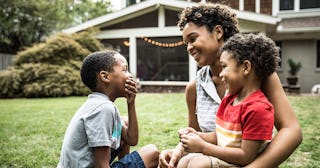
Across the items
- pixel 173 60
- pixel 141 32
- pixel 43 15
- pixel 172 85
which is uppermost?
pixel 43 15

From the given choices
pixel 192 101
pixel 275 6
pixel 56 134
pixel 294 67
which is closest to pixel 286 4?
pixel 275 6

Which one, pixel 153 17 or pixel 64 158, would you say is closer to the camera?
pixel 64 158

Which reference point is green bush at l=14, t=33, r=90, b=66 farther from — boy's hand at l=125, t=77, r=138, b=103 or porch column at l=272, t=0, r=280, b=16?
boy's hand at l=125, t=77, r=138, b=103

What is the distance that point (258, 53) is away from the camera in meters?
1.60

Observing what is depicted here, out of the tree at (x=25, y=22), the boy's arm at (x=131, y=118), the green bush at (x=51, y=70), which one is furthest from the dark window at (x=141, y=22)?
the boy's arm at (x=131, y=118)

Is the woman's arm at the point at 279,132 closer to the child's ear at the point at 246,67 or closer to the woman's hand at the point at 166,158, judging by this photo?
the child's ear at the point at 246,67

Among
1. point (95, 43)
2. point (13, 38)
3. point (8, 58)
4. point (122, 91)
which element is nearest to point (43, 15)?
point (13, 38)

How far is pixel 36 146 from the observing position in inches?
175

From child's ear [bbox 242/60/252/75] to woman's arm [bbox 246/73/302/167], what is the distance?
14 centimetres

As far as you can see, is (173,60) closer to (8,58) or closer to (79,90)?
(79,90)

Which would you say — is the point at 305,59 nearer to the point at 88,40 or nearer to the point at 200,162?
the point at 88,40

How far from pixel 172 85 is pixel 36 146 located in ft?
35.8

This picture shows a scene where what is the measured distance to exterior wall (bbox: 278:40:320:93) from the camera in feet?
49.0

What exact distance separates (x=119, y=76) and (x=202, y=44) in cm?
63
